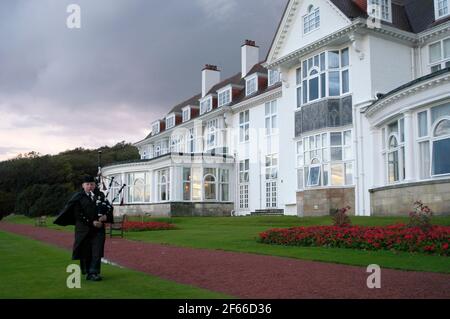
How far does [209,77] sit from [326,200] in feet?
85.9

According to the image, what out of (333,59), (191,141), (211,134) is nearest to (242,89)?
(211,134)

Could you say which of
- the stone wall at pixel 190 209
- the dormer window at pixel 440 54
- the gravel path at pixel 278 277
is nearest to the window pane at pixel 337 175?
the dormer window at pixel 440 54

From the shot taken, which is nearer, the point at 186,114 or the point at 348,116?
the point at 348,116

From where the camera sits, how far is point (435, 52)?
24.2m

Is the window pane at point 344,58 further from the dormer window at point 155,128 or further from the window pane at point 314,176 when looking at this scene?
the dormer window at point 155,128

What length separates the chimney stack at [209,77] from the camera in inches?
1883

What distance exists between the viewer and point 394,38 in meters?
24.5

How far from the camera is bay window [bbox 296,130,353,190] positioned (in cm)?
2470

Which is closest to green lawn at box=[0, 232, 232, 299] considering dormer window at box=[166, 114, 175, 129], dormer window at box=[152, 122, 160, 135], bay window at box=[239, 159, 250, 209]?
bay window at box=[239, 159, 250, 209]

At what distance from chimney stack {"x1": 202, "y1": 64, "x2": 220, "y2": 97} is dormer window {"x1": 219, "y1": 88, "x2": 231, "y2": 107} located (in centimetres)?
603

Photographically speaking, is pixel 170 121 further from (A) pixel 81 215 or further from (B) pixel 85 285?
(B) pixel 85 285

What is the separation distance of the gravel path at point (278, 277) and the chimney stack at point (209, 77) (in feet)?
119
